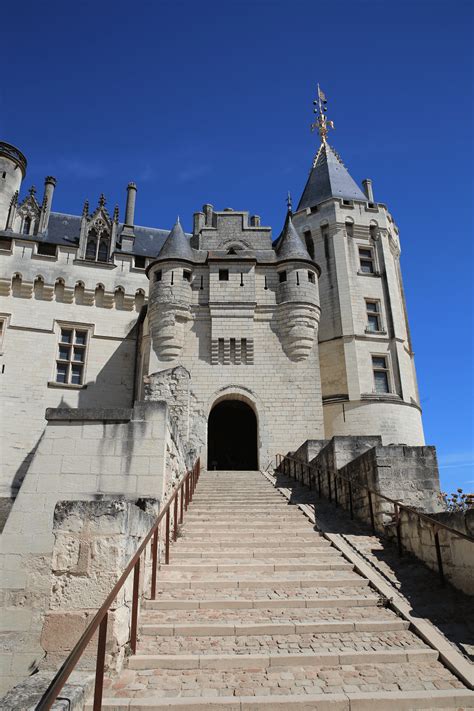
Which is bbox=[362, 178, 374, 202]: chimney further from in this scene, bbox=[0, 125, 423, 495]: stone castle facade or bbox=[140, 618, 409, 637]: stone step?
bbox=[140, 618, 409, 637]: stone step

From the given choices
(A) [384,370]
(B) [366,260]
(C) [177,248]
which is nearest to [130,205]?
(C) [177,248]

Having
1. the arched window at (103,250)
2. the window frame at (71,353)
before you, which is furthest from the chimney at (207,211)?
the window frame at (71,353)

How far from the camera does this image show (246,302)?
17688mm

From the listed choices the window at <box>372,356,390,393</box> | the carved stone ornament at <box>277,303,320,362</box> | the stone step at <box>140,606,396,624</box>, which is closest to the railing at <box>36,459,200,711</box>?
the stone step at <box>140,606,396,624</box>

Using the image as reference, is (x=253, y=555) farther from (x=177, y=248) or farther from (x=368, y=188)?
(x=368, y=188)

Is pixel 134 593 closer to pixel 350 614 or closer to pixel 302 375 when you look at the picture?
pixel 350 614

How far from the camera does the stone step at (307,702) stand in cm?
344

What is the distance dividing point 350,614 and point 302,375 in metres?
12.1

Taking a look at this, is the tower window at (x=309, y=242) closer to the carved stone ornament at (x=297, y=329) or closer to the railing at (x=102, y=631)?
the carved stone ornament at (x=297, y=329)

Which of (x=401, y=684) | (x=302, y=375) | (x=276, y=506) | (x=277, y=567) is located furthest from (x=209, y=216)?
(x=401, y=684)

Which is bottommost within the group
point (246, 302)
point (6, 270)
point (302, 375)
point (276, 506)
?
point (276, 506)

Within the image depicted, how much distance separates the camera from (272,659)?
13.5ft

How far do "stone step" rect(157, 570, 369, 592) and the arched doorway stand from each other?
14043 mm

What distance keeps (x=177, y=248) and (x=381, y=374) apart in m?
8.84
